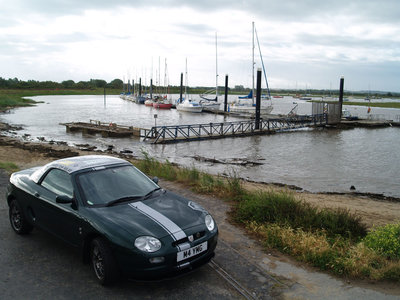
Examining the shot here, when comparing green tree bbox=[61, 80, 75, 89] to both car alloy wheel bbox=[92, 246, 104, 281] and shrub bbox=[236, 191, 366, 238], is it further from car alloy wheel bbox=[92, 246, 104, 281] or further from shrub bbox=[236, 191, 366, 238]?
car alloy wheel bbox=[92, 246, 104, 281]

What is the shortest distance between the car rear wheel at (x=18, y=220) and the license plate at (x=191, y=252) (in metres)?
3.44

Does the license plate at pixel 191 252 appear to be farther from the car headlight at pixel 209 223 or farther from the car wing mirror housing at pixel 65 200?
the car wing mirror housing at pixel 65 200

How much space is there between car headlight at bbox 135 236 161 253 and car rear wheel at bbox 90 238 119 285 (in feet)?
1.51

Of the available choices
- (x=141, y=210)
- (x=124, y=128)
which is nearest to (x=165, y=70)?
(x=124, y=128)

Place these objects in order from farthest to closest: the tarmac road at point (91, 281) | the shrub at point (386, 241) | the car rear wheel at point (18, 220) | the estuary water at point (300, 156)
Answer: the estuary water at point (300, 156)
the car rear wheel at point (18, 220)
the shrub at point (386, 241)
the tarmac road at point (91, 281)

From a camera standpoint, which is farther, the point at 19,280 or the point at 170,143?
the point at 170,143

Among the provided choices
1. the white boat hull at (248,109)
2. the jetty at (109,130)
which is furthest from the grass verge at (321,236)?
the white boat hull at (248,109)

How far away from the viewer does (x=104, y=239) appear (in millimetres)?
4668

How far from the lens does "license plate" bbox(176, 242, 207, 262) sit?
449cm

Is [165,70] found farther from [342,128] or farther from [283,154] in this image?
[283,154]

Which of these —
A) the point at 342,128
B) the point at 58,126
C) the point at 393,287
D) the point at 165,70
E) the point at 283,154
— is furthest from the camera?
the point at 165,70

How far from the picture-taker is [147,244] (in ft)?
14.6

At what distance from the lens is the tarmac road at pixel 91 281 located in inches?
179

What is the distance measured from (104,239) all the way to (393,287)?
13.2 feet
